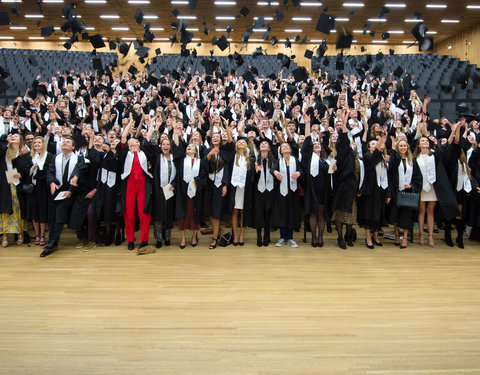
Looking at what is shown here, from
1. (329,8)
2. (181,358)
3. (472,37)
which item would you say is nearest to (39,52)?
(329,8)

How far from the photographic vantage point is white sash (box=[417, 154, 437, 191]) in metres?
4.98

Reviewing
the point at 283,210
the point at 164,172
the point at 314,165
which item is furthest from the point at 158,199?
the point at 314,165

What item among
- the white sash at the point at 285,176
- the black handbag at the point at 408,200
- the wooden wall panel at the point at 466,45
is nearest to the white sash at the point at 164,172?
the white sash at the point at 285,176

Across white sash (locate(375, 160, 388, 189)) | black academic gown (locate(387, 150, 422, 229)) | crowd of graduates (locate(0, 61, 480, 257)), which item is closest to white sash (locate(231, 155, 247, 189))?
crowd of graduates (locate(0, 61, 480, 257))

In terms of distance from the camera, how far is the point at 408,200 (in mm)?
4953

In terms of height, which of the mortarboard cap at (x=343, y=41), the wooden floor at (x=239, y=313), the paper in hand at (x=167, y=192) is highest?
the mortarboard cap at (x=343, y=41)

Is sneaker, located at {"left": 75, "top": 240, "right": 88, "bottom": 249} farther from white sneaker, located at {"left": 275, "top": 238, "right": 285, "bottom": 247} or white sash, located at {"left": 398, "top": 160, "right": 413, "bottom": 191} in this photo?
white sash, located at {"left": 398, "top": 160, "right": 413, "bottom": 191}

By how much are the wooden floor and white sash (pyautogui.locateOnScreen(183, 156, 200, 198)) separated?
914mm

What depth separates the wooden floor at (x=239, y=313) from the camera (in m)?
2.35

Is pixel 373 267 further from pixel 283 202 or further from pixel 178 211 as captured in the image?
pixel 178 211

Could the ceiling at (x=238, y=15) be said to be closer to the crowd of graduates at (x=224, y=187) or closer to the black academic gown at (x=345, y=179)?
the crowd of graduates at (x=224, y=187)

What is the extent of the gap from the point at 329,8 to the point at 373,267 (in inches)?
671

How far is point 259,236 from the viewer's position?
5.07 metres

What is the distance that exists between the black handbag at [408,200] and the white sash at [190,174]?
3.00 meters
